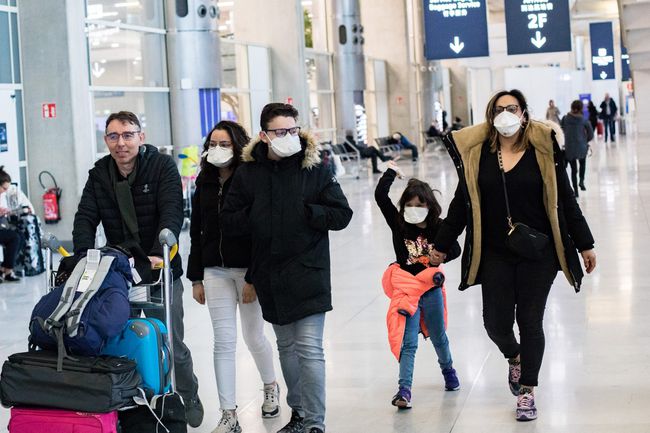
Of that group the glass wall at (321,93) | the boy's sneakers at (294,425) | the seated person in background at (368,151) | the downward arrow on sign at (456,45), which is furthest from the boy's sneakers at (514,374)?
the glass wall at (321,93)

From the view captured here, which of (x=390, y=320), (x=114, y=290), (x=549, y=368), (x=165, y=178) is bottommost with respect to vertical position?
(x=549, y=368)

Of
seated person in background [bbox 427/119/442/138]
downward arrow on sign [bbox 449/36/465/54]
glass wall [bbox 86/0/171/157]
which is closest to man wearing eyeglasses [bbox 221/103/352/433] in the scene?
glass wall [bbox 86/0/171/157]

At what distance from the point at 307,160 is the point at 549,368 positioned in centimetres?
242

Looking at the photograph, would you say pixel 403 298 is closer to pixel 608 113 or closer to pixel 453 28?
pixel 453 28

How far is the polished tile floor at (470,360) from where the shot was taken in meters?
5.85

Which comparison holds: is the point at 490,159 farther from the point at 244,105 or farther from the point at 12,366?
the point at 244,105

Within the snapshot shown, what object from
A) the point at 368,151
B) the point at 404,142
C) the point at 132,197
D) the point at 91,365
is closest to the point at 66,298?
the point at 91,365

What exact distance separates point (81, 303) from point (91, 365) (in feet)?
0.80

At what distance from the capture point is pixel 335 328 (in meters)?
8.70

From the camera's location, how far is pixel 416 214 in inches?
240

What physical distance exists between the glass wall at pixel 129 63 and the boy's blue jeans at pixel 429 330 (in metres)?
12.7

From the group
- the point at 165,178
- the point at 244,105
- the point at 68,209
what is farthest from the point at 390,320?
the point at 244,105

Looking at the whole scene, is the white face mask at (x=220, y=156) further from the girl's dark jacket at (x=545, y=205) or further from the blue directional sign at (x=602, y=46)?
the blue directional sign at (x=602, y=46)

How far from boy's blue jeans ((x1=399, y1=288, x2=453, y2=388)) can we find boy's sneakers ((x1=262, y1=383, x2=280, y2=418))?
68 centimetres
